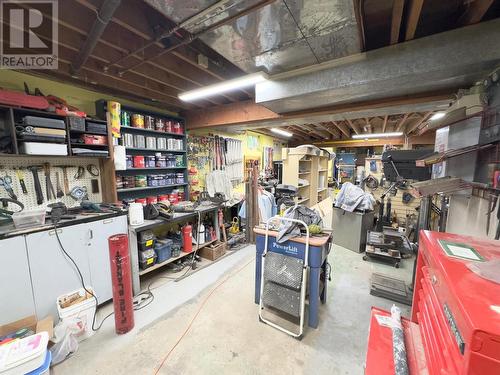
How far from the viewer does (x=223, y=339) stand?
1.90 metres

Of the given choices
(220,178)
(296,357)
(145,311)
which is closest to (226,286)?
(145,311)

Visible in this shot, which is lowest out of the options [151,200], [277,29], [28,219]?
[151,200]

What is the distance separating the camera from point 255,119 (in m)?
3.41

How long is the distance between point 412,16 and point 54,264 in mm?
3616

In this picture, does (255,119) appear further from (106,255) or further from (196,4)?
(106,255)

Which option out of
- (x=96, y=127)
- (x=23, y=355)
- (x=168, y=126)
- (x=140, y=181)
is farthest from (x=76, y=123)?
(x=23, y=355)

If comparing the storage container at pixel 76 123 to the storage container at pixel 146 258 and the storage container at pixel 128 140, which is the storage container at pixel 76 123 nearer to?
the storage container at pixel 128 140

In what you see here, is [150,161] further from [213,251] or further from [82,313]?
[82,313]

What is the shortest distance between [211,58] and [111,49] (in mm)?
1067

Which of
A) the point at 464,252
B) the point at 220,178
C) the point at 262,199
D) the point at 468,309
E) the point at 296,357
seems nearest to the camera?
the point at 468,309

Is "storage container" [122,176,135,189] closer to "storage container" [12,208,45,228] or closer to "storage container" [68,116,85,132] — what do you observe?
"storage container" [68,116,85,132]

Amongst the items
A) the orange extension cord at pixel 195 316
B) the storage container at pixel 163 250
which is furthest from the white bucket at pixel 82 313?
the storage container at pixel 163 250

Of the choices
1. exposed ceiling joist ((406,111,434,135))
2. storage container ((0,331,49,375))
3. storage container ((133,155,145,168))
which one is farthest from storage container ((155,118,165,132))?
exposed ceiling joist ((406,111,434,135))

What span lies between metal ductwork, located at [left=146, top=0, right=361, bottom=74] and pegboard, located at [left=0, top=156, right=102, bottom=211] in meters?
2.32
